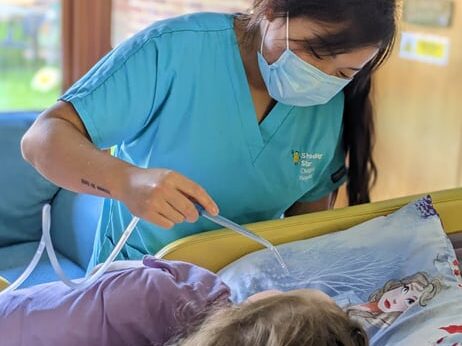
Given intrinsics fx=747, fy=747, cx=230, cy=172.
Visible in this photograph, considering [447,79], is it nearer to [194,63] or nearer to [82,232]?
[82,232]

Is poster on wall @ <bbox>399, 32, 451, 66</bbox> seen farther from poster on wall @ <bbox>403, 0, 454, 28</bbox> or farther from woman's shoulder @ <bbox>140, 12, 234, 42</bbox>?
woman's shoulder @ <bbox>140, 12, 234, 42</bbox>

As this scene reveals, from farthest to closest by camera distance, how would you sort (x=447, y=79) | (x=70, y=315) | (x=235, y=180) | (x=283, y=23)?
(x=447, y=79) < (x=235, y=180) < (x=283, y=23) < (x=70, y=315)

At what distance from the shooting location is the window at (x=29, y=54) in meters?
2.27

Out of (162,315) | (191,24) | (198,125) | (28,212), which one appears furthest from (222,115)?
(28,212)

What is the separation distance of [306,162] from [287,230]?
0.14 m

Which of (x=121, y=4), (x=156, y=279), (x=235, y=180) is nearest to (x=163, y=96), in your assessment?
(x=235, y=180)

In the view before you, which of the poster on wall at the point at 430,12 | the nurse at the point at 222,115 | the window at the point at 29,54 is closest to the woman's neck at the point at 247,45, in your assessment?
the nurse at the point at 222,115

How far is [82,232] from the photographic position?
195 cm

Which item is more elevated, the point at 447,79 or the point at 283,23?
the point at 283,23

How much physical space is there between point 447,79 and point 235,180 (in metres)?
1.25

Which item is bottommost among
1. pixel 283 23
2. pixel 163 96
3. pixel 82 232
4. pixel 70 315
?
pixel 82 232

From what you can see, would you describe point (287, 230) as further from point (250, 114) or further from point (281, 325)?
point (281, 325)

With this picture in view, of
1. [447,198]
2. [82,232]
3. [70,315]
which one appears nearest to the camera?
[70,315]

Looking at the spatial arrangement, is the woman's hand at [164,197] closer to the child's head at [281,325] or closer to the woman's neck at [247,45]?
the child's head at [281,325]
